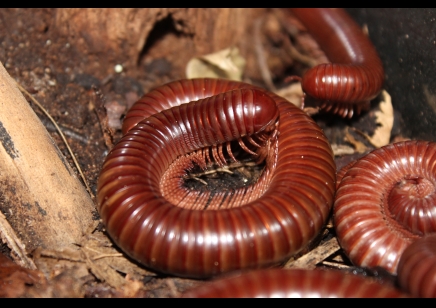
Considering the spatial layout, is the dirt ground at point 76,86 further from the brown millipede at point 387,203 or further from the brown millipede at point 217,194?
the brown millipede at point 217,194

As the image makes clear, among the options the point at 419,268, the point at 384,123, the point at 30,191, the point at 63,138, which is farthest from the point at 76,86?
the point at 419,268

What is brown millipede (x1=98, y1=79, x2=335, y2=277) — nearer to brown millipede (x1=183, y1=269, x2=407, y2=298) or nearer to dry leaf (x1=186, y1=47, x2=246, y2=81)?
brown millipede (x1=183, y1=269, x2=407, y2=298)

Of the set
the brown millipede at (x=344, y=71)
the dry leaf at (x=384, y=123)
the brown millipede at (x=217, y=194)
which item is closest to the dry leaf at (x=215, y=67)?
the brown millipede at (x=344, y=71)

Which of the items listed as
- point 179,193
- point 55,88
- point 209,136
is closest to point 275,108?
point 209,136

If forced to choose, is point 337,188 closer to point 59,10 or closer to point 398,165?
point 398,165

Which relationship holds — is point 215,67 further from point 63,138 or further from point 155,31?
point 63,138

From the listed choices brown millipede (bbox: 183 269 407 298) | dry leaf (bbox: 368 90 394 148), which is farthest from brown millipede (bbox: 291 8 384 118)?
brown millipede (bbox: 183 269 407 298)

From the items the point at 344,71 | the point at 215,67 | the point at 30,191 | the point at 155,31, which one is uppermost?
the point at 155,31
